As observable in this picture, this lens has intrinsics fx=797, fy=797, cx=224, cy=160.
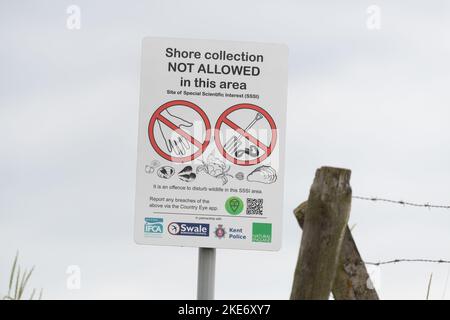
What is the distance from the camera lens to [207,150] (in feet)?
23.5

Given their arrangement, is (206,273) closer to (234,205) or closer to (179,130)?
(234,205)

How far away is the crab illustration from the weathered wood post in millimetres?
897

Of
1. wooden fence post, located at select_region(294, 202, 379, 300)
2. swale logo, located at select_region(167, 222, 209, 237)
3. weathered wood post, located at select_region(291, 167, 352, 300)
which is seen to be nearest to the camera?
weathered wood post, located at select_region(291, 167, 352, 300)

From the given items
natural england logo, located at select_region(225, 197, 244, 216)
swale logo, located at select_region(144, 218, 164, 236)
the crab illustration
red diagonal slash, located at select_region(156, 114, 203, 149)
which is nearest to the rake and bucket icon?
the crab illustration

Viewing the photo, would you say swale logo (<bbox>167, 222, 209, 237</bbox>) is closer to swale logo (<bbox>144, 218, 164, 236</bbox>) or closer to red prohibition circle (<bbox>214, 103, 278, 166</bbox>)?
swale logo (<bbox>144, 218, 164, 236</bbox>)

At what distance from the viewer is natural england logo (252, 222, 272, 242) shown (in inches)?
280

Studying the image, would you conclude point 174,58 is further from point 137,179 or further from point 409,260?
point 409,260

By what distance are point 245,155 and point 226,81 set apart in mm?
690

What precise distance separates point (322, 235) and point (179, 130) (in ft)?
5.31

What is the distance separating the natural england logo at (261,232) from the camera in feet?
23.3

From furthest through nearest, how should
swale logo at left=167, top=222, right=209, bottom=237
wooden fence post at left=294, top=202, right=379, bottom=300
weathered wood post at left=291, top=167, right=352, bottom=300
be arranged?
1. swale logo at left=167, top=222, right=209, bottom=237
2. wooden fence post at left=294, top=202, right=379, bottom=300
3. weathered wood post at left=291, top=167, right=352, bottom=300

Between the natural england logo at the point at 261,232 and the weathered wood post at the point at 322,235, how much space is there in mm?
585
